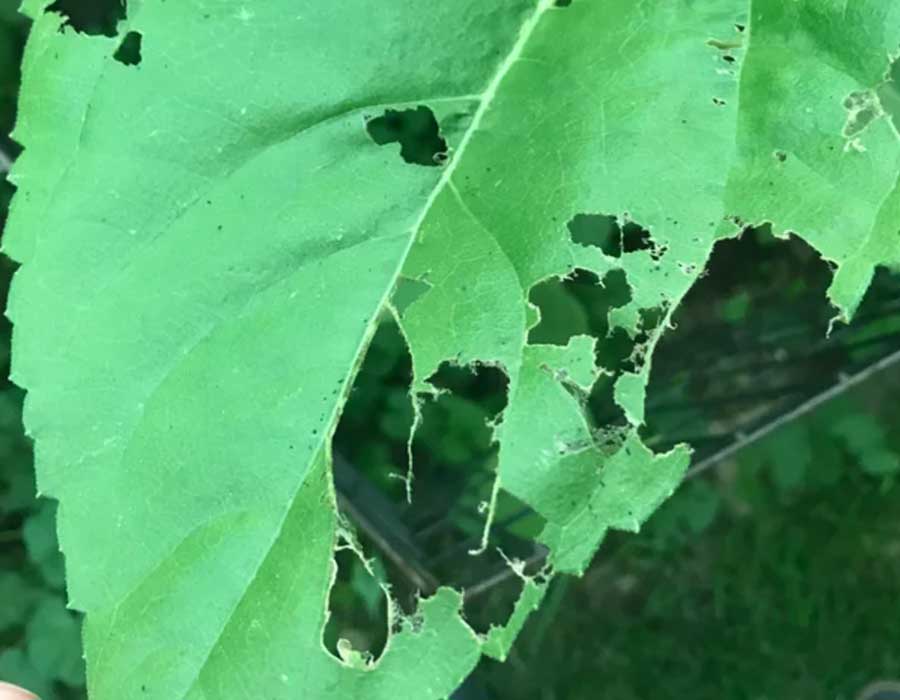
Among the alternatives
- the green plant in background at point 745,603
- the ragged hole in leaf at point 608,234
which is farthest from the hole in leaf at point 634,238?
the green plant in background at point 745,603

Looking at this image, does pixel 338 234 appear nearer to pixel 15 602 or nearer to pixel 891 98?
pixel 891 98

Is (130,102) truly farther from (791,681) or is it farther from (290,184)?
(791,681)

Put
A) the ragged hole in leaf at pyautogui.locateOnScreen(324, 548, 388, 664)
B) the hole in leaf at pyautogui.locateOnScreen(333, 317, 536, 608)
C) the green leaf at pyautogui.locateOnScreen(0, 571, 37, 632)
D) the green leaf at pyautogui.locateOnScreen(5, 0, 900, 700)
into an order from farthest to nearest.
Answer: the green leaf at pyautogui.locateOnScreen(0, 571, 37, 632), the hole in leaf at pyautogui.locateOnScreen(333, 317, 536, 608), the ragged hole in leaf at pyautogui.locateOnScreen(324, 548, 388, 664), the green leaf at pyautogui.locateOnScreen(5, 0, 900, 700)

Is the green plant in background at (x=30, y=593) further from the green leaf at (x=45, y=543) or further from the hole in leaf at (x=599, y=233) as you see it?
the hole in leaf at (x=599, y=233)

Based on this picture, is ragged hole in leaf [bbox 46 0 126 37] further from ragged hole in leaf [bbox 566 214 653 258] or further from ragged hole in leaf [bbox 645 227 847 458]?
ragged hole in leaf [bbox 645 227 847 458]

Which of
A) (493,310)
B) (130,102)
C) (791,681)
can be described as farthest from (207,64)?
(791,681)

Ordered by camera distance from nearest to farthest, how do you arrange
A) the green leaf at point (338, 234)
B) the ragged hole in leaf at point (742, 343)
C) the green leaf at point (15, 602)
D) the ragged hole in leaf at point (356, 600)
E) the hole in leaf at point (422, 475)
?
the green leaf at point (338, 234), the ragged hole in leaf at point (356, 600), the hole in leaf at point (422, 475), the ragged hole in leaf at point (742, 343), the green leaf at point (15, 602)

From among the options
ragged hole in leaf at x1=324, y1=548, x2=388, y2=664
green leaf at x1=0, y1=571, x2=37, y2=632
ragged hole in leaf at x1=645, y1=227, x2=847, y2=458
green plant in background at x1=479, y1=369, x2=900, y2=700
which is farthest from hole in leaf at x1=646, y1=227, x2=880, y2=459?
green leaf at x1=0, y1=571, x2=37, y2=632

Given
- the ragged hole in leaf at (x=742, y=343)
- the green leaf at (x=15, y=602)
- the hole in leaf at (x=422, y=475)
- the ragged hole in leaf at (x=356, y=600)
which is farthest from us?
the green leaf at (x=15, y=602)
